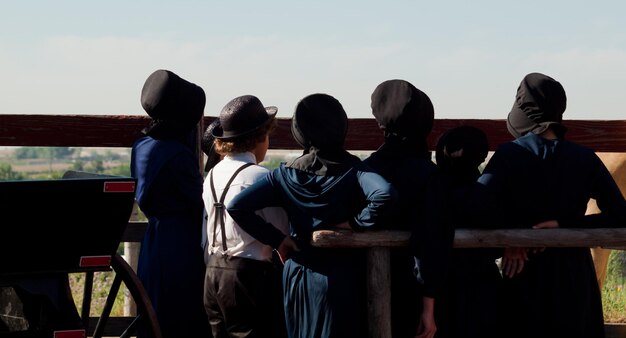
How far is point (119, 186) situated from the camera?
4.48 meters

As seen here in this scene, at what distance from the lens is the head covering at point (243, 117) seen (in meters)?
4.75

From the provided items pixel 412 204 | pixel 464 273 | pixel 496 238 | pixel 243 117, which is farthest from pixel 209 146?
pixel 496 238

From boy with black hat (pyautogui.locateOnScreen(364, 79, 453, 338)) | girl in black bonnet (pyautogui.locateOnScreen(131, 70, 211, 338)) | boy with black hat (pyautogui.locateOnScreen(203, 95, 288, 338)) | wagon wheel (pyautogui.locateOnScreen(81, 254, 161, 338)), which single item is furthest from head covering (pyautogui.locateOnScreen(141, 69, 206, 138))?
boy with black hat (pyautogui.locateOnScreen(364, 79, 453, 338))

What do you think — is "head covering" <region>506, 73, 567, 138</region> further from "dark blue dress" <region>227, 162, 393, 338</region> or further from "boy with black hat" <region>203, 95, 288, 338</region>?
"boy with black hat" <region>203, 95, 288, 338</region>

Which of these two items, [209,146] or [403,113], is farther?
[209,146]

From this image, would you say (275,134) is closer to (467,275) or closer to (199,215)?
(199,215)

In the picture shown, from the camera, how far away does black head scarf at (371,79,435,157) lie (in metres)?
4.37

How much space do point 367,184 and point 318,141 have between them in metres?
0.28

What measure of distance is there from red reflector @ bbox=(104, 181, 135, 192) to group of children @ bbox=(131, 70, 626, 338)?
36 cm

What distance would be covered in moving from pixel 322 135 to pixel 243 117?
60cm

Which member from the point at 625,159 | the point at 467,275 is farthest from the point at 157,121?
the point at 625,159

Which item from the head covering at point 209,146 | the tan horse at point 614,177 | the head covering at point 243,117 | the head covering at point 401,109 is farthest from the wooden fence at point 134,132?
the tan horse at point 614,177

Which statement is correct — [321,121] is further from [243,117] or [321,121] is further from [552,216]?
[552,216]

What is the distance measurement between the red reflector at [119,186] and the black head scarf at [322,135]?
69cm
